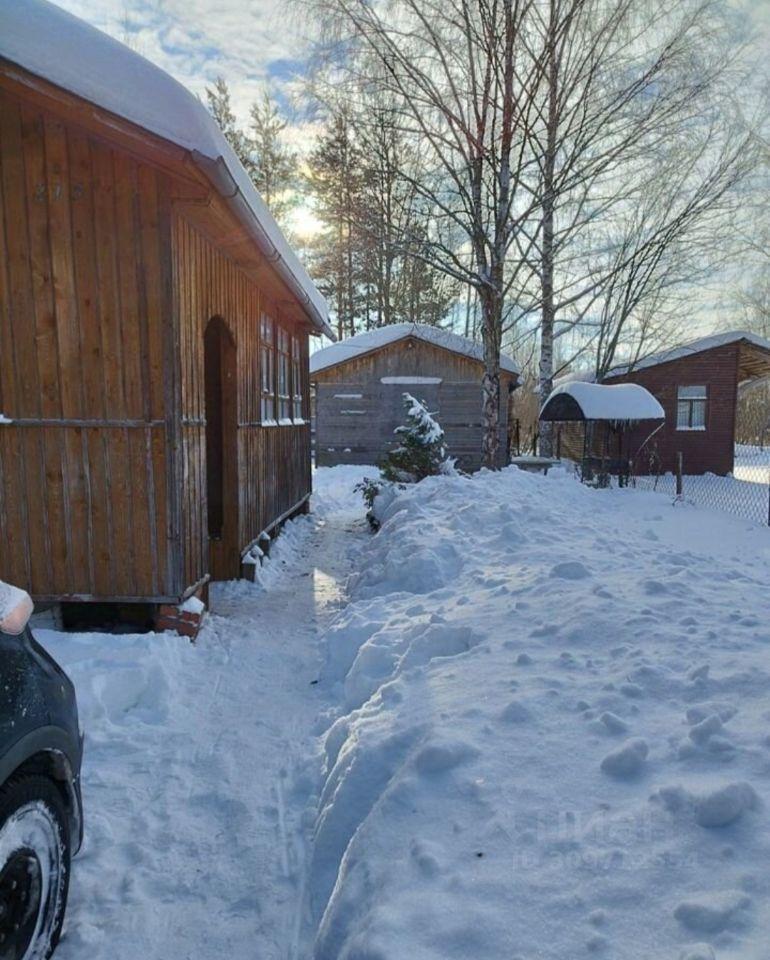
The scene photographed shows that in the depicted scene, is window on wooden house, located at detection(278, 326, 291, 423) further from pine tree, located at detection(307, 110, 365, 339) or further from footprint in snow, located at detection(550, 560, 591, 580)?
pine tree, located at detection(307, 110, 365, 339)

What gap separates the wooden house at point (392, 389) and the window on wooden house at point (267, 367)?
33.7 ft

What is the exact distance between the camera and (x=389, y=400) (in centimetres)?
1962

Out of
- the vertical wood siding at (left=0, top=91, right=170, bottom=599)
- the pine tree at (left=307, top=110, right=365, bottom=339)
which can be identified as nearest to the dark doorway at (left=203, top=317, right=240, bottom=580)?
the vertical wood siding at (left=0, top=91, right=170, bottom=599)

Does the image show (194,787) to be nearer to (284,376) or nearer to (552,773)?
(552,773)

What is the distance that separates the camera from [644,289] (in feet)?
60.4

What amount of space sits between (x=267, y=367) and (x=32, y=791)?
7.37 m

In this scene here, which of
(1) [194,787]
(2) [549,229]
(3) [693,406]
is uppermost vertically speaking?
(2) [549,229]

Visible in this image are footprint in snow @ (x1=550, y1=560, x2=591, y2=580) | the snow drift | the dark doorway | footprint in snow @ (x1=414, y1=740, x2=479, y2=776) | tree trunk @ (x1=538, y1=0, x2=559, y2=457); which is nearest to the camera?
the snow drift

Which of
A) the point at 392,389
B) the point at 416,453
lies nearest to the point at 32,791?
the point at 416,453

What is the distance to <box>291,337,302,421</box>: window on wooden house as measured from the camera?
1088 cm

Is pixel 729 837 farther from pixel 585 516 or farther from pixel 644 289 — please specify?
pixel 644 289

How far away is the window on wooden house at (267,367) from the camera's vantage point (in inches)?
328

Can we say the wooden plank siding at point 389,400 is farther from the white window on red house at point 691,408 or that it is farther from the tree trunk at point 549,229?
the white window on red house at point 691,408

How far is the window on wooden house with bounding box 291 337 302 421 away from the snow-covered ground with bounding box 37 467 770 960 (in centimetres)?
619
